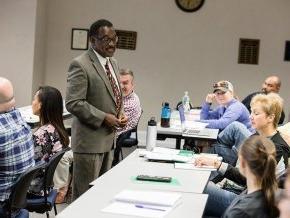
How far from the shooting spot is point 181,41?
8492 mm

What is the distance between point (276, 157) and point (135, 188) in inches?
37.5

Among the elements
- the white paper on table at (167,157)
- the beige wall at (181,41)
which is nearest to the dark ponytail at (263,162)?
the white paper on table at (167,157)

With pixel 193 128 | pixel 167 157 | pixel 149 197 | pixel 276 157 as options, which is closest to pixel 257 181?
pixel 149 197

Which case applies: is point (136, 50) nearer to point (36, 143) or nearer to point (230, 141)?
point (230, 141)

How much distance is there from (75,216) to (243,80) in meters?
6.77

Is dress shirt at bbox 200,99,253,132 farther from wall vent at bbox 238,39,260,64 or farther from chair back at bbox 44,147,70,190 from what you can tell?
wall vent at bbox 238,39,260,64

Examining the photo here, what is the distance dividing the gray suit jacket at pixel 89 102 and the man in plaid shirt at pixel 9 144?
0.67 meters

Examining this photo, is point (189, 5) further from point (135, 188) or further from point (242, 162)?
point (242, 162)

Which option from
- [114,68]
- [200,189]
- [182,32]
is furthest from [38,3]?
[200,189]

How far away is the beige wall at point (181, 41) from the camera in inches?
329

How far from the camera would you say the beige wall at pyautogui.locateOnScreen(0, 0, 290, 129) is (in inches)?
329

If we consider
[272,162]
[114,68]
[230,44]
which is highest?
[230,44]

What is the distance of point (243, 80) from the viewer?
333 inches

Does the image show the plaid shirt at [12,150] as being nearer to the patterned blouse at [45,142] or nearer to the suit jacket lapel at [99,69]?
the patterned blouse at [45,142]
